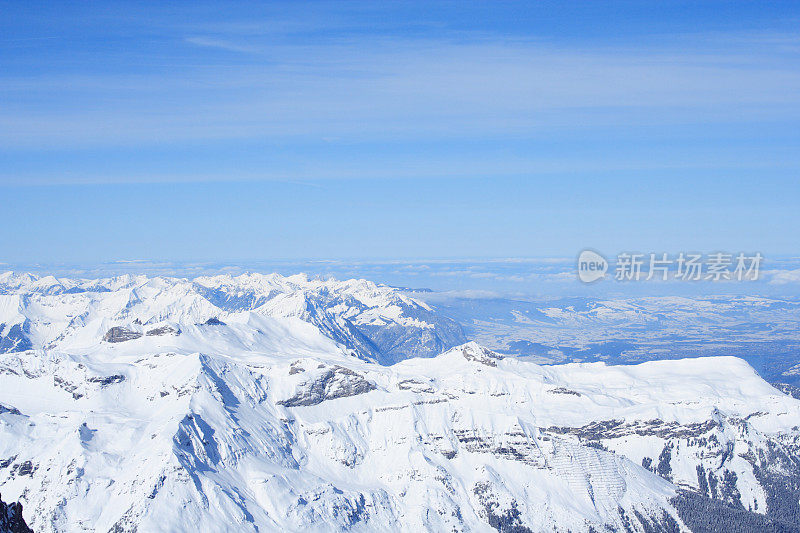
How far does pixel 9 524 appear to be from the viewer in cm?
6538

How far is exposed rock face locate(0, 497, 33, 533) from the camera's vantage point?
64.0 metres

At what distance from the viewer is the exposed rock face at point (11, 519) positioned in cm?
6400

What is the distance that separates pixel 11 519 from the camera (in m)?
66.5
